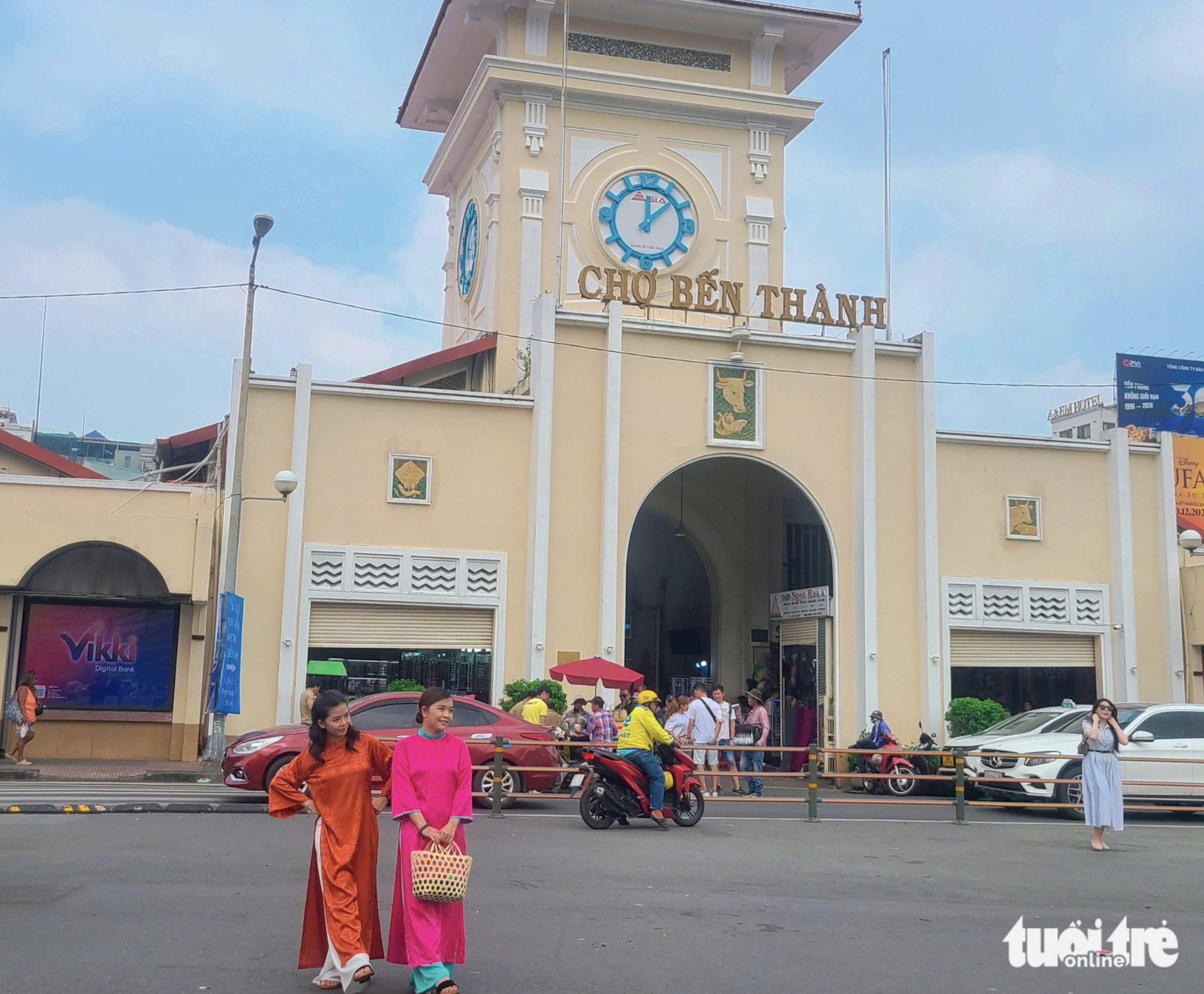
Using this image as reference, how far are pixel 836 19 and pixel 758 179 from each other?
3.98m

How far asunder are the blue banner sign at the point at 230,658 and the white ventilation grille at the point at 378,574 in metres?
2.33

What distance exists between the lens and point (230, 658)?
66.2 feet

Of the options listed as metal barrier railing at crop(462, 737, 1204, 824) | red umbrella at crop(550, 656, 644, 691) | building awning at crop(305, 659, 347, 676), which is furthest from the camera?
building awning at crop(305, 659, 347, 676)

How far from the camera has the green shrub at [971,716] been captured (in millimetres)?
23484

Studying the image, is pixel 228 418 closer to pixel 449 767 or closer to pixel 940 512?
pixel 940 512

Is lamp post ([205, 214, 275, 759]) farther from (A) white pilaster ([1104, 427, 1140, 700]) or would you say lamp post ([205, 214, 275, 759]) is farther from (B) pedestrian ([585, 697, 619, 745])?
(A) white pilaster ([1104, 427, 1140, 700])

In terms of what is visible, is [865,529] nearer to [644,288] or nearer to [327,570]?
[644,288]

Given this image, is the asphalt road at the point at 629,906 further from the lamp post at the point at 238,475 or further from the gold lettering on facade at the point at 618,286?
the gold lettering on facade at the point at 618,286

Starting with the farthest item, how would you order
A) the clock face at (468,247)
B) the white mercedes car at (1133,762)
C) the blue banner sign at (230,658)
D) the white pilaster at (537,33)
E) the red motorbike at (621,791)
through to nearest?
the clock face at (468,247) → the white pilaster at (537,33) → the blue banner sign at (230,658) → the white mercedes car at (1133,762) → the red motorbike at (621,791)

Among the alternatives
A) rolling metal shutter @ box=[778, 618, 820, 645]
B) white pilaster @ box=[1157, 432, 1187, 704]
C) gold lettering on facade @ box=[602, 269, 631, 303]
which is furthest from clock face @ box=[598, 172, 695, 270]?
white pilaster @ box=[1157, 432, 1187, 704]

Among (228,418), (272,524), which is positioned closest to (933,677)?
(272,524)

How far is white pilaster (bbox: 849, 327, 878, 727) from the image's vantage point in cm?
2386

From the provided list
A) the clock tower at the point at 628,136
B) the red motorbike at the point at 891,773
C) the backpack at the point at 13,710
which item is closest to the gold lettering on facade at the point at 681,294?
the clock tower at the point at 628,136

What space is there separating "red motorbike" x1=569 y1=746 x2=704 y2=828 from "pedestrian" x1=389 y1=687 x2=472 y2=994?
7.23 metres
